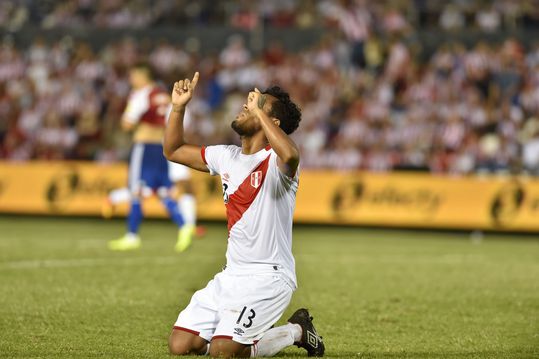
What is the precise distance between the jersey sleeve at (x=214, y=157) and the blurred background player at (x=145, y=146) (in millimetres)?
7612

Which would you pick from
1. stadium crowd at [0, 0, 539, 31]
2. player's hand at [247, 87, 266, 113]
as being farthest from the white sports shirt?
stadium crowd at [0, 0, 539, 31]

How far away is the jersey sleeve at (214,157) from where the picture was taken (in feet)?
24.2

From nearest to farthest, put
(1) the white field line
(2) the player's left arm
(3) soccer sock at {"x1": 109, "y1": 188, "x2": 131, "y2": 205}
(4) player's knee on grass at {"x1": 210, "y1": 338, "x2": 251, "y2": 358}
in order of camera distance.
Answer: (2) the player's left arm < (4) player's knee on grass at {"x1": 210, "y1": 338, "x2": 251, "y2": 358} < (1) the white field line < (3) soccer sock at {"x1": 109, "y1": 188, "x2": 131, "y2": 205}

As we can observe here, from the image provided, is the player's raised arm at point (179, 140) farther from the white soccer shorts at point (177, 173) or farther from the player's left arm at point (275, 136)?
the white soccer shorts at point (177, 173)

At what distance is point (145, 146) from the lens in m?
15.3

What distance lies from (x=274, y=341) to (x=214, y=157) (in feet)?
4.29

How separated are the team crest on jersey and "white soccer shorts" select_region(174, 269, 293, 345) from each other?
59 centimetres

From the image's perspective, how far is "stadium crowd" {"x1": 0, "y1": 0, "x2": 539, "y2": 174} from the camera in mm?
22578

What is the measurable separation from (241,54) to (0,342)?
62.3 feet

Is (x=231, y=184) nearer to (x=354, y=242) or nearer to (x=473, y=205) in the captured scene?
(x=354, y=242)

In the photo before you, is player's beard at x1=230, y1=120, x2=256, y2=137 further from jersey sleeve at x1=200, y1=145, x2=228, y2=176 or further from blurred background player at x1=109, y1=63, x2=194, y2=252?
blurred background player at x1=109, y1=63, x2=194, y2=252

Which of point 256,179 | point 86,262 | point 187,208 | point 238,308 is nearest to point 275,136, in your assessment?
point 256,179

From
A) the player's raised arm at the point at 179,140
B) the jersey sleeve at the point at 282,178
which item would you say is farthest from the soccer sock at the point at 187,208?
the jersey sleeve at the point at 282,178

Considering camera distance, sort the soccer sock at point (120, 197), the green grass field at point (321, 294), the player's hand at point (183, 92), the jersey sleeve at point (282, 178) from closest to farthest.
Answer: the jersey sleeve at point (282, 178) < the player's hand at point (183, 92) < the green grass field at point (321, 294) < the soccer sock at point (120, 197)
